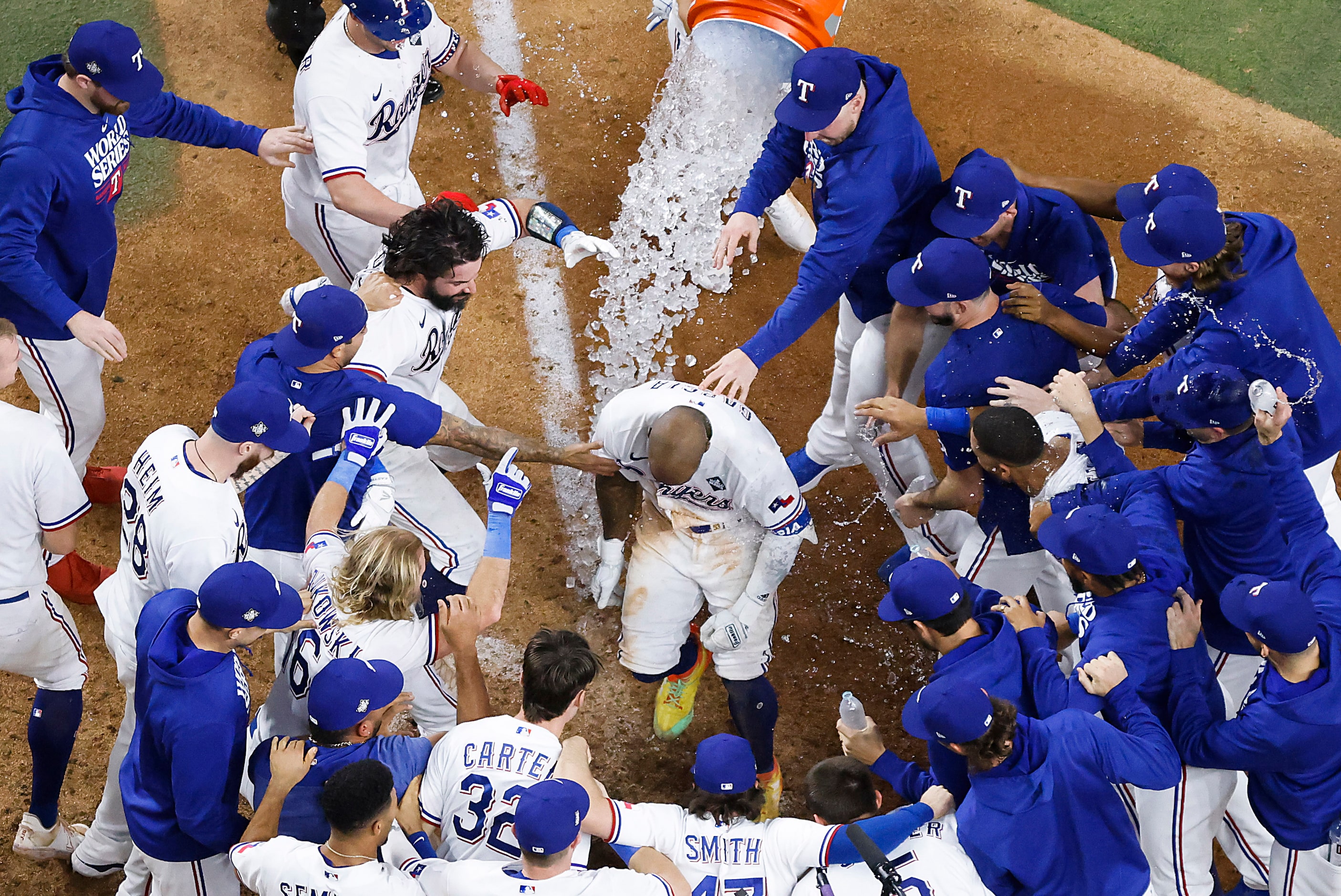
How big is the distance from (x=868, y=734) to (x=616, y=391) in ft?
8.43

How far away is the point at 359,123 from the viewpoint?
5.41 m

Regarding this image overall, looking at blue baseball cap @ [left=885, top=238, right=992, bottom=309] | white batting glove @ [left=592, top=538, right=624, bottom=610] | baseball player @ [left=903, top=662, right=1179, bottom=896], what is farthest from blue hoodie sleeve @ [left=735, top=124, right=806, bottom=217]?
baseball player @ [left=903, top=662, right=1179, bottom=896]

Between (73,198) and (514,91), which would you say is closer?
(73,198)

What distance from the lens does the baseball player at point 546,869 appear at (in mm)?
3354

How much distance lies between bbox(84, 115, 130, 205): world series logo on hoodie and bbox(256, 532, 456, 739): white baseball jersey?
1937mm

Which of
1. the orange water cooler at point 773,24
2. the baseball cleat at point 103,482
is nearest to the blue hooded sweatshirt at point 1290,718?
the orange water cooler at point 773,24

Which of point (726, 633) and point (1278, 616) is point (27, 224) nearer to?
point (726, 633)

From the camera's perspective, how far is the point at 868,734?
4367mm

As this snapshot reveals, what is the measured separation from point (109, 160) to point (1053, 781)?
4441mm

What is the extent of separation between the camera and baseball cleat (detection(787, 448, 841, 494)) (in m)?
5.77

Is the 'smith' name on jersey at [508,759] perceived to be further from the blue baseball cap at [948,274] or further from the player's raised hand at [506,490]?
the blue baseball cap at [948,274]

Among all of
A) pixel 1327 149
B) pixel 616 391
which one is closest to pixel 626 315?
pixel 616 391

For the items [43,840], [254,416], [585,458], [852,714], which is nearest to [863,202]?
[585,458]

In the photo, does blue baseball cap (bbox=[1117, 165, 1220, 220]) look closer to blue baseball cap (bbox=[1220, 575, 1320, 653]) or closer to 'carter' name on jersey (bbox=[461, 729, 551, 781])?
blue baseball cap (bbox=[1220, 575, 1320, 653])
